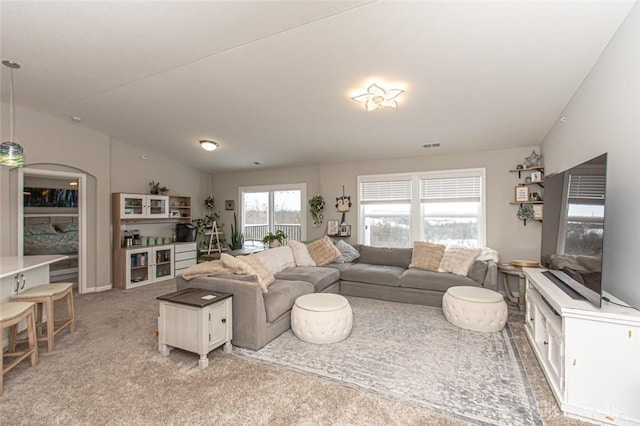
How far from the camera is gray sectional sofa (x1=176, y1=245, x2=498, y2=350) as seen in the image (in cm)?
285

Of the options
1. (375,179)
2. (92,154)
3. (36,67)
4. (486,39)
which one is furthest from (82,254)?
(486,39)

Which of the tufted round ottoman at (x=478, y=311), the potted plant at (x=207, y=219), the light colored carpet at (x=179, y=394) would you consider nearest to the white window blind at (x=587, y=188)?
the tufted round ottoman at (x=478, y=311)

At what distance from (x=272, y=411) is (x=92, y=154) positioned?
5.25 metres

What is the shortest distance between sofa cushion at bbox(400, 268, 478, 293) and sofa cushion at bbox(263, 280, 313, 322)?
1471 mm

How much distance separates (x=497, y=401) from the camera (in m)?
2.02

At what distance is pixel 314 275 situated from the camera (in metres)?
4.12

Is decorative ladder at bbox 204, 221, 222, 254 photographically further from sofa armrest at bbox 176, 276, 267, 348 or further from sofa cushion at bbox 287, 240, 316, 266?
sofa armrest at bbox 176, 276, 267, 348

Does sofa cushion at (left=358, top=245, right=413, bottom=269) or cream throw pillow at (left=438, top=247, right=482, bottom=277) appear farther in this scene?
sofa cushion at (left=358, top=245, right=413, bottom=269)

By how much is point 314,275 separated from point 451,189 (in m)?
2.84

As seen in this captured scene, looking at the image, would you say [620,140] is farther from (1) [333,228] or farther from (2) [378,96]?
(1) [333,228]

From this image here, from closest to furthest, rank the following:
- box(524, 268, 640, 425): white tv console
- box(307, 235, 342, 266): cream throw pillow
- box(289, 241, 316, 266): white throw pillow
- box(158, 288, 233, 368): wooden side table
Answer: box(524, 268, 640, 425): white tv console → box(158, 288, 233, 368): wooden side table → box(289, 241, 316, 266): white throw pillow → box(307, 235, 342, 266): cream throw pillow

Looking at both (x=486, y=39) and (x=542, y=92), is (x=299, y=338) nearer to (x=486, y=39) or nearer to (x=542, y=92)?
(x=486, y=39)

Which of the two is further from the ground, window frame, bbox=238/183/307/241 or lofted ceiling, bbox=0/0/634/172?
lofted ceiling, bbox=0/0/634/172

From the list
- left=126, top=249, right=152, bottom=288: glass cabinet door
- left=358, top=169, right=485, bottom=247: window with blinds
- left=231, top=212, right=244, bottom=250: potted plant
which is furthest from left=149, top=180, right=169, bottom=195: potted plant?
left=358, top=169, right=485, bottom=247: window with blinds
